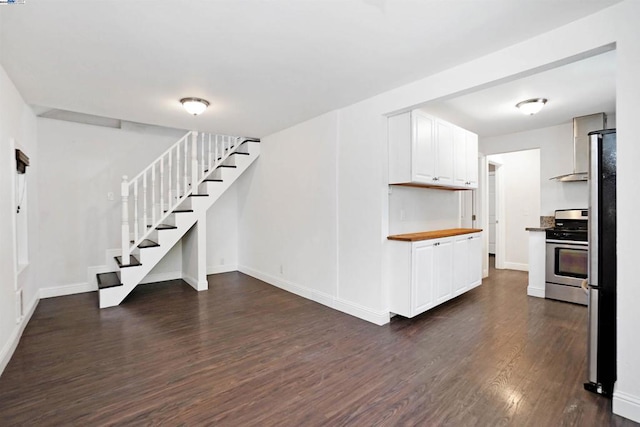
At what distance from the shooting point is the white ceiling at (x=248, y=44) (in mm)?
1896

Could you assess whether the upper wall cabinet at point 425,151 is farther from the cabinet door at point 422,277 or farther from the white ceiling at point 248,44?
the cabinet door at point 422,277

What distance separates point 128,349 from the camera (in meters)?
2.80

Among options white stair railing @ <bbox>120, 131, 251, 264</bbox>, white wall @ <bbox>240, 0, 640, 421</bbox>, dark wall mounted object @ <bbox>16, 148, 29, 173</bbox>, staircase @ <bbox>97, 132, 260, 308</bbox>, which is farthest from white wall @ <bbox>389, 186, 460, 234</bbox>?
dark wall mounted object @ <bbox>16, 148, 29, 173</bbox>

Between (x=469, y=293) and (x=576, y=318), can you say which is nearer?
(x=576, y=318)

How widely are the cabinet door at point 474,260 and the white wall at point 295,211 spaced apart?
1902 mm

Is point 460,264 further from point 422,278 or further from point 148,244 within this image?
point 148,244

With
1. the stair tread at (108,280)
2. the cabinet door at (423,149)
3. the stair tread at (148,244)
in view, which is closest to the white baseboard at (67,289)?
the stair tread at (108,280)

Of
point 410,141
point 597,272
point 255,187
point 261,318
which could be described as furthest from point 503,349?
point 255,187

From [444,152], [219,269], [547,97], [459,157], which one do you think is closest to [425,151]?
[444,152]

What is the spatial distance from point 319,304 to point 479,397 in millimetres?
2233

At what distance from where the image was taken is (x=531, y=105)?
361 centimetres

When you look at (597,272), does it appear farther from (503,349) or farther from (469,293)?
(469,293)

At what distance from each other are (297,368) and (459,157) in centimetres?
321

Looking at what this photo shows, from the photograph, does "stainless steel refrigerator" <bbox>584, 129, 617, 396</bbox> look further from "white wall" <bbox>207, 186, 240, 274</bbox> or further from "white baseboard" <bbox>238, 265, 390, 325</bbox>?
"white wall" <bbox>207, 186, 240, 274</bbox>
